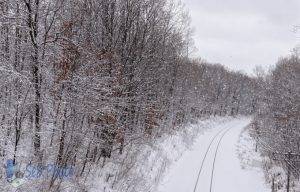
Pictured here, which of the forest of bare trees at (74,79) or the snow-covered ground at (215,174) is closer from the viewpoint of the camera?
the forest of bare trees at (74,79)

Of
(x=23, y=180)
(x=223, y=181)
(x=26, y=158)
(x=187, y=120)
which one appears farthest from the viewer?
(x=187, y=120)

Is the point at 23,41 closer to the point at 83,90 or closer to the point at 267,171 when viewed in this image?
the point at 83,90

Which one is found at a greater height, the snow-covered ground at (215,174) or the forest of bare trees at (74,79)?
the forest of bare trees at (74,79)

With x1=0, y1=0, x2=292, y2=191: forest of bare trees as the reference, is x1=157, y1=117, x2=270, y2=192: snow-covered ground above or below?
below

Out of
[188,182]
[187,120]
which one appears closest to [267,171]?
[188,182]

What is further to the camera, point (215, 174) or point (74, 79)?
point (215, 174)

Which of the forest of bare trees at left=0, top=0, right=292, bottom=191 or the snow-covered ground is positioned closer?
the forest of bare trees at left=0, top=0, right=292, bottom=191

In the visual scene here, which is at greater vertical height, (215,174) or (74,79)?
(74,79)

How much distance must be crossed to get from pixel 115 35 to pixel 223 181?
9.54 meters

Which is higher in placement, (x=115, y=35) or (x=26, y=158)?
(x=115, y=35)

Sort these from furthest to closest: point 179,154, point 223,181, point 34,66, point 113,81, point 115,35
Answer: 1. point 179,154
2. point 223,181
3. point 115,35
4. point 113,81
5. point 34,66

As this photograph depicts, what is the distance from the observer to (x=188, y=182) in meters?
18.0

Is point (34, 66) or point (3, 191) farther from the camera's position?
point (34, 66)

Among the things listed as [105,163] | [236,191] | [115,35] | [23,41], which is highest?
[115,35]
